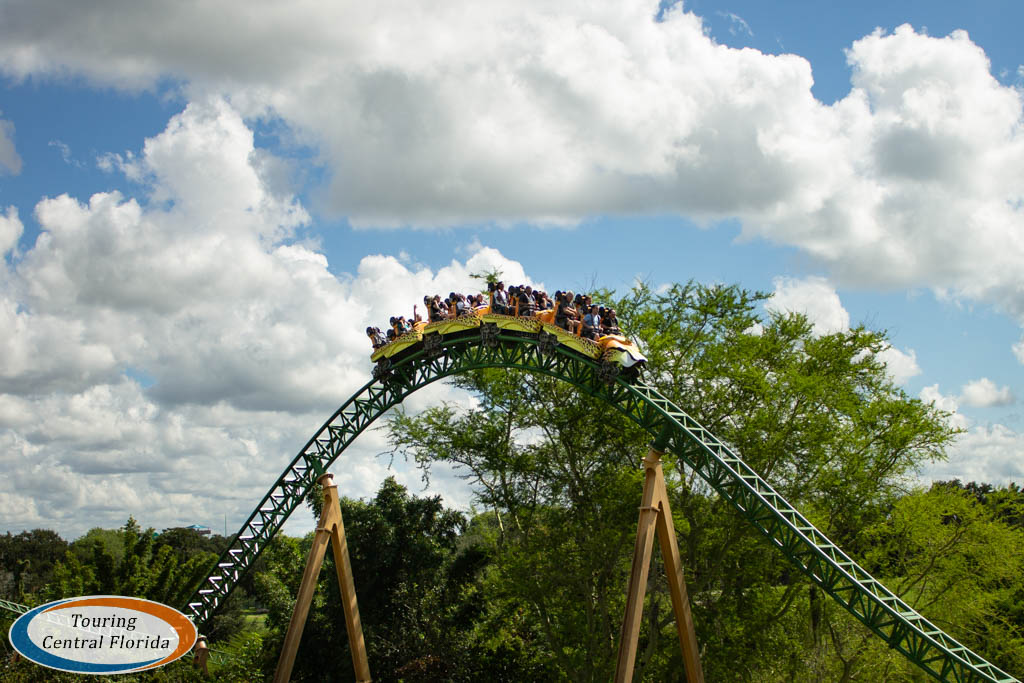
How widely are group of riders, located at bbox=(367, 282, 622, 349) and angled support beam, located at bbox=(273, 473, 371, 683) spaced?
9.02ft

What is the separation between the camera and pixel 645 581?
1050 centimetres

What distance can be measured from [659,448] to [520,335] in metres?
2.91

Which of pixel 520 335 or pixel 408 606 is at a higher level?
pixel 520 335

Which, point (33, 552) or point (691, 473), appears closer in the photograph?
point (691, 473)

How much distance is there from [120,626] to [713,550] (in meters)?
10.1

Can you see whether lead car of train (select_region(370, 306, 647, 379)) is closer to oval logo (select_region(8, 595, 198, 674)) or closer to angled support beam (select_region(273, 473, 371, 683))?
angled support beam (select_region(273, 473, 371, 683))

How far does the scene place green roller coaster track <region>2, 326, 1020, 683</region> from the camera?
405 inches

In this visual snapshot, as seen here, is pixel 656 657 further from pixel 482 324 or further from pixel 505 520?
pixel 482 324

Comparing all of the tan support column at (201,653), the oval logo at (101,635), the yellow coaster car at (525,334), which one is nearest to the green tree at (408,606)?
the tan support column at (201,653)

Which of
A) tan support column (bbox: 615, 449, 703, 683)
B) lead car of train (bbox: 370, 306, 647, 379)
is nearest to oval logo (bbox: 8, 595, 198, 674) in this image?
lead car of train (bbox: 370, 306, 647, 379)

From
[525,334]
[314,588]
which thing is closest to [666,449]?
[525,334]

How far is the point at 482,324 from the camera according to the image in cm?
1345

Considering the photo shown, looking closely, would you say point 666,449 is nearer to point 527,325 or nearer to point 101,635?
point 527,325

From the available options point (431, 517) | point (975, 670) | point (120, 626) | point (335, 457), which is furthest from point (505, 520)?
point (975, 670)
